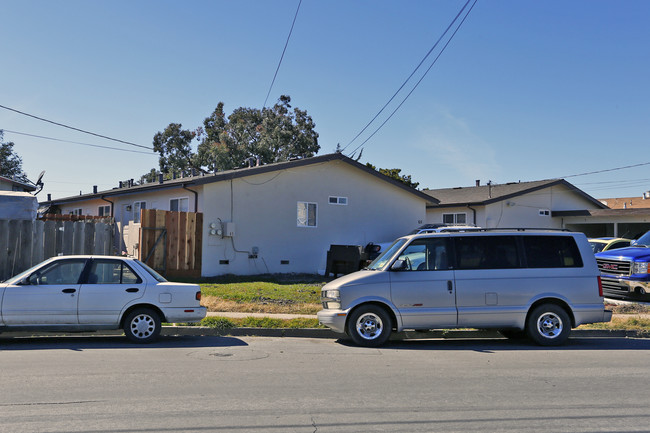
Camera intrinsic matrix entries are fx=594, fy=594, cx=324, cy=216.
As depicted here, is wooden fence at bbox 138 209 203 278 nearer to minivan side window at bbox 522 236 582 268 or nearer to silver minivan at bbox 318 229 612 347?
silver minivan at bbox 318 229 612 347

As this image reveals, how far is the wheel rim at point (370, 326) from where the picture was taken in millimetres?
10445

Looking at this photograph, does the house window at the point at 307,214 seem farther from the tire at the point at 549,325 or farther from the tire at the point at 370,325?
the tire at the point at 549,325

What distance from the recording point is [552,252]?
427 inches

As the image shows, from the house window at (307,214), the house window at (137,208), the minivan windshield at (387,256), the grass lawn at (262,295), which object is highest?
the house window at (137,208)

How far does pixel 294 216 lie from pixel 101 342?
12.9 metres

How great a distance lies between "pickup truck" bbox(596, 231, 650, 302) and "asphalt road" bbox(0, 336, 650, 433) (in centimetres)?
592

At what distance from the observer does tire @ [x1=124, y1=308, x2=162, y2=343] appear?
1037cm

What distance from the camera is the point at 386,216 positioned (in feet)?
83.9

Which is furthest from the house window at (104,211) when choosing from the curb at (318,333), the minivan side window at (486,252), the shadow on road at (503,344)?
the minivan side window at (486,252)

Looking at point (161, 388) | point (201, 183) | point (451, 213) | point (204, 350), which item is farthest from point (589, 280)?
point (451, 213)

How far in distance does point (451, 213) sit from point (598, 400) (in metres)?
27.1

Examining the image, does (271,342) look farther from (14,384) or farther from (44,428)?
(44,428)

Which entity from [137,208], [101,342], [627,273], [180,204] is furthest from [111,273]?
[137,208]

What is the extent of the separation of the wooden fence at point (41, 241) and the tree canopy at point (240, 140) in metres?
29.1
